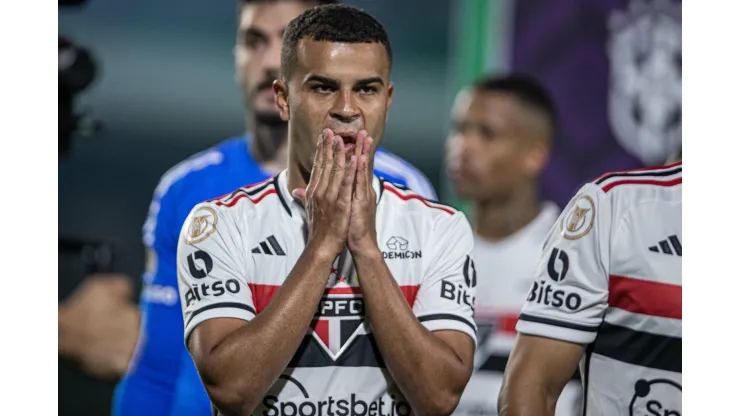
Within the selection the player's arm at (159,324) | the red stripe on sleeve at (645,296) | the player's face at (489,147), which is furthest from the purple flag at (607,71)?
the red stripe on sleeve at (645,296)

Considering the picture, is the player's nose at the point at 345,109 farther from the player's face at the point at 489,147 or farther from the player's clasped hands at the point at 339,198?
the player's face at the point at 489,147

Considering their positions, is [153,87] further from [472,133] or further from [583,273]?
[583,273]

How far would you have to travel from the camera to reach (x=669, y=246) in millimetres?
2246

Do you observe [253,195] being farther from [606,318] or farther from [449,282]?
[606,318]

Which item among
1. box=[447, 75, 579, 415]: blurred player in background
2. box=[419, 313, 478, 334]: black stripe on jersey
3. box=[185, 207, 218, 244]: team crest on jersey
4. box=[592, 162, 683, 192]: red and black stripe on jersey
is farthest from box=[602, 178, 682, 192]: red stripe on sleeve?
box=[447, 75, 579, 415]: blurred player in background

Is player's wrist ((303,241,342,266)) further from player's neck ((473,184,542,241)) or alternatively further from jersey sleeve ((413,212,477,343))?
player's neck ((473,184,542,241))

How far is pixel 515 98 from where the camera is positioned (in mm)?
4426

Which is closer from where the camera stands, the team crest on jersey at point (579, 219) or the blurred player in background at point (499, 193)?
the team crest on jersey at point (579, 219)

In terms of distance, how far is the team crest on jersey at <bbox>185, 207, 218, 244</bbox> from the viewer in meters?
2.09

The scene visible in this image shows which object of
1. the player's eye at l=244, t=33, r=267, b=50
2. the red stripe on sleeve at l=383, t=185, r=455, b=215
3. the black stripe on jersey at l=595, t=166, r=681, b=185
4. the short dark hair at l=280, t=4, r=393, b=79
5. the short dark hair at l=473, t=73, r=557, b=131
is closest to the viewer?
the short dark hair at l=280, t=4, r=393, b=79

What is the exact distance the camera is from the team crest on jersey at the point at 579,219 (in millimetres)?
2215

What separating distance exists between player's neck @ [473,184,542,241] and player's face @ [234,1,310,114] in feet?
5.08

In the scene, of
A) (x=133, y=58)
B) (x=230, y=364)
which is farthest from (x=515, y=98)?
(x=230, y=364)

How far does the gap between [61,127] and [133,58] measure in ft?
1.35
